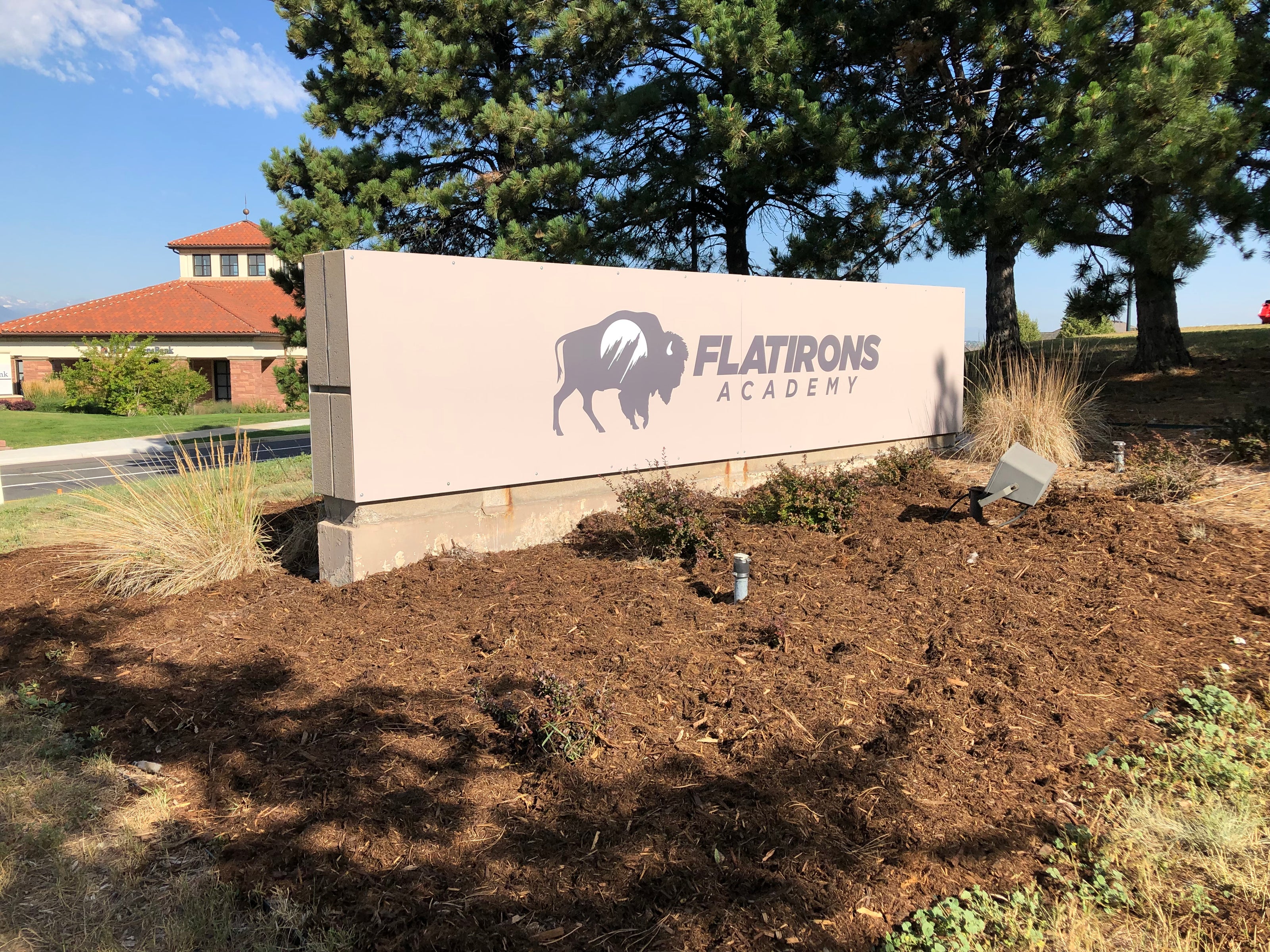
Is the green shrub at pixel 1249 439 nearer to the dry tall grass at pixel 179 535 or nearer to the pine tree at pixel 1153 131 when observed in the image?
the pine tree at pixel 1153 131

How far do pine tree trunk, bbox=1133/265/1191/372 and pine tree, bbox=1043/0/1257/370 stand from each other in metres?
3.25

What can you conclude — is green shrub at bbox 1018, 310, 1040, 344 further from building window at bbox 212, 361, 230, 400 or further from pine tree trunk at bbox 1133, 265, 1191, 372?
building window at bbox 212, 361, 230, 400

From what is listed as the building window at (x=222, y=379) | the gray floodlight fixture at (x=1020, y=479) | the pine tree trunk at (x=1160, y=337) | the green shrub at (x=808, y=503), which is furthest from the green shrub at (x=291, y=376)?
the building window at (x=222, y=379)

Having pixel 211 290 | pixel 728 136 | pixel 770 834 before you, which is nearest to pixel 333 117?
pixel 728 136

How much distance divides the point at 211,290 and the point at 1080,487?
4128cm

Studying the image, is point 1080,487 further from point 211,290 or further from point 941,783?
point 211,290

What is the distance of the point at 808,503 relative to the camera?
6543mm

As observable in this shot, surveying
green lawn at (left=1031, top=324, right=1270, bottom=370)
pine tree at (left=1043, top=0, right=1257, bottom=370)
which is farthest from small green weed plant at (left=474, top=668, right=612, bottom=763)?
green lawn at (left=1031, top=324, right=1270, bottom=370)

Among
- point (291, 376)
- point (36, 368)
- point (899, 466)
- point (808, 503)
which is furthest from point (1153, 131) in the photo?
point (36, 368)

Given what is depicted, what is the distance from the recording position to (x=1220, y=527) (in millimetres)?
6355

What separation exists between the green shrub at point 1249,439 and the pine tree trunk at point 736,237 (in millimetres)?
7648

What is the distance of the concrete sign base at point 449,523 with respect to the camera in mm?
5953

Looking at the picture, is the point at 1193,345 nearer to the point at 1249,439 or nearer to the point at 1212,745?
the point at 1249,439

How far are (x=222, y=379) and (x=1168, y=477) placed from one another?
37948 millimetres
